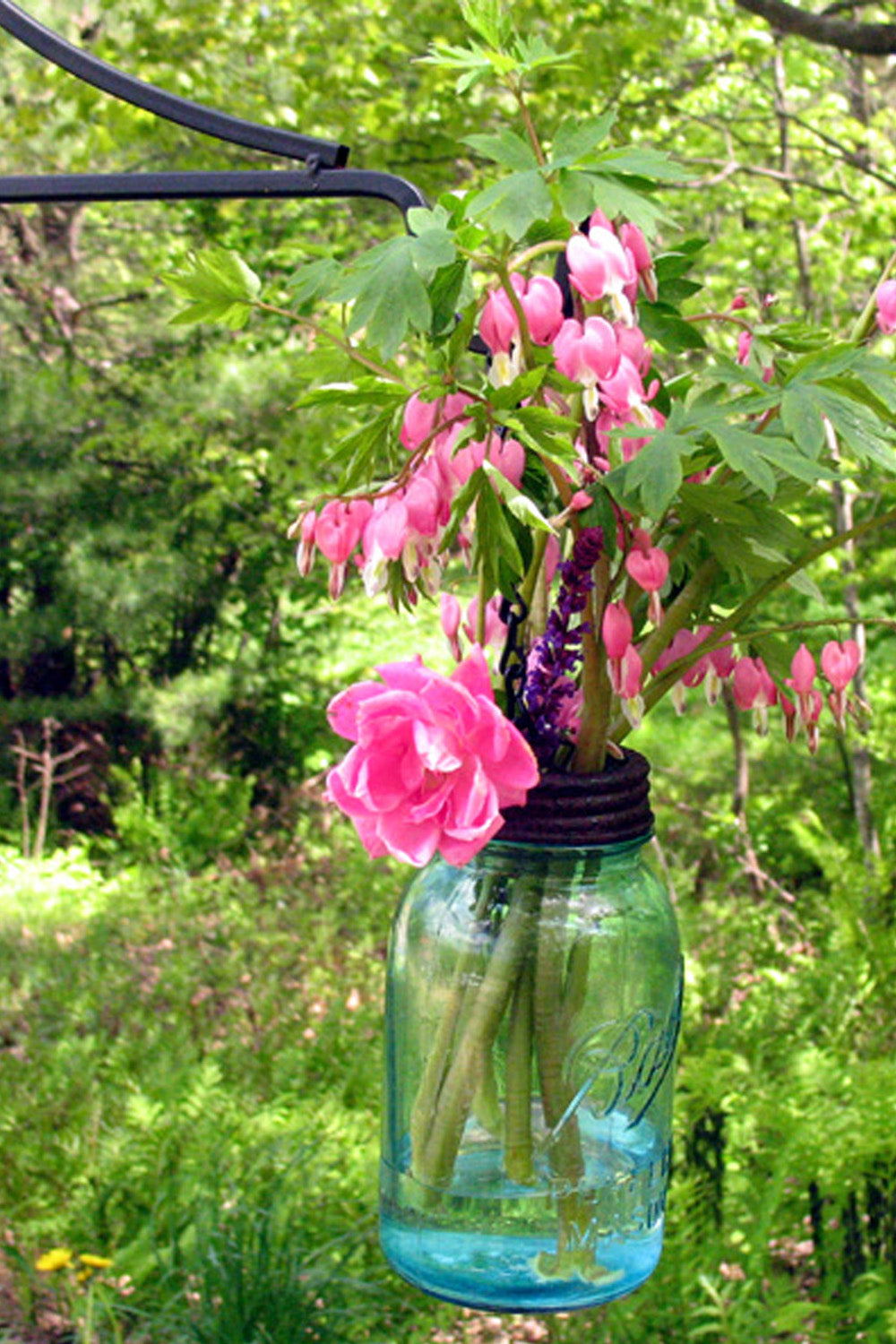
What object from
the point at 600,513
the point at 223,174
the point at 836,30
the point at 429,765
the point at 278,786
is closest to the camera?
the point at 429,765

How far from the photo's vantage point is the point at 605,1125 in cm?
87

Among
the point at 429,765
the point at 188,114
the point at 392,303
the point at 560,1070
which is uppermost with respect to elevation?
the point at 188,114

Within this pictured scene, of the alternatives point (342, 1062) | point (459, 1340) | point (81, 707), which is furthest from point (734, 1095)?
point (81, 707)

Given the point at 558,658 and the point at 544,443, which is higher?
the point at 544,443

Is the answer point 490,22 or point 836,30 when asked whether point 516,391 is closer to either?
point 490,22

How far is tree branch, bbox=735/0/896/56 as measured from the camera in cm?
280

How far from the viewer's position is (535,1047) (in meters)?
0.80

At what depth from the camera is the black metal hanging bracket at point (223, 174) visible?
876mm

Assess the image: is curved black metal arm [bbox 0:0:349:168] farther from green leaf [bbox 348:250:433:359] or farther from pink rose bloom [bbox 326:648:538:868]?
pink rose bloom [bbox 326:648:538:868]

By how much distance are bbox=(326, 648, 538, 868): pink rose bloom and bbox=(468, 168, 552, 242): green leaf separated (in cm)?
22

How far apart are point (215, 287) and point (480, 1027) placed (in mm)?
451

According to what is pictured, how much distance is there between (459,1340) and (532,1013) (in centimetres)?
183

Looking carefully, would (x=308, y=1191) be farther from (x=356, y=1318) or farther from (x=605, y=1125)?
(x=605, y=1125)

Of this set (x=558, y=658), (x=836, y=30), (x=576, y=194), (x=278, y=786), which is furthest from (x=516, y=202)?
(x=278, y=786)
